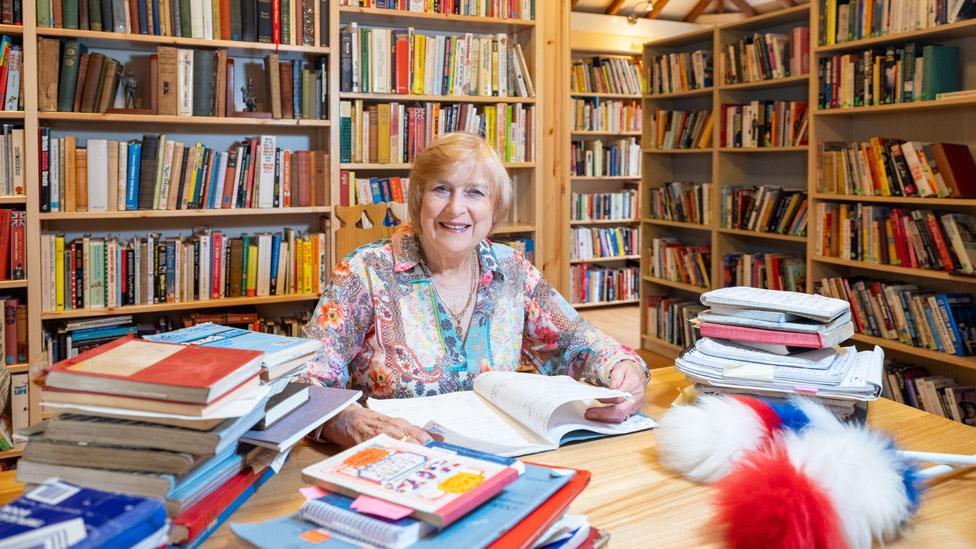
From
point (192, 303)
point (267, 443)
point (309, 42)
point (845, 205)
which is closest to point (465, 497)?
point (267, 443)

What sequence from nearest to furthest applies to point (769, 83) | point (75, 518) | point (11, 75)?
point (75, 518) → point (11, 75) → point (769, 83)

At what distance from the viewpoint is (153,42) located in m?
3.10

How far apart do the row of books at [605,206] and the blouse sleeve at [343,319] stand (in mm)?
5361

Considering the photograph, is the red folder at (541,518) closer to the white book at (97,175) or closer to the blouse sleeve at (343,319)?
the blouse sleeve at (343,319)

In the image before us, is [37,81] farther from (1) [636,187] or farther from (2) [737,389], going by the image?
(1) [636,187]

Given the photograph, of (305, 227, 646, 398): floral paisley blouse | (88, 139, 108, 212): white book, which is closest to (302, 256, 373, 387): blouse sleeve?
(305, 227, 646, 398): floral paisley blouse

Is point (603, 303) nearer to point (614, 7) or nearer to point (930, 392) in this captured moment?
point (614, 7)

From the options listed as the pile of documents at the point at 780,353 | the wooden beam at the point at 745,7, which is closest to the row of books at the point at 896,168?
the pile of documents at the point at 780,353

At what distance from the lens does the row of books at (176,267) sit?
303 cm

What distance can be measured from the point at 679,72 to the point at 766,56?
2.46 feet

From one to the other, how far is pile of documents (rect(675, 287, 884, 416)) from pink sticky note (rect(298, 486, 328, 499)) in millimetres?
748

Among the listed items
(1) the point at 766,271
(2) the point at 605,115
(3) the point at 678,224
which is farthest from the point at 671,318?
(2) the point at 605,115

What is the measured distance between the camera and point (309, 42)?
131 inches

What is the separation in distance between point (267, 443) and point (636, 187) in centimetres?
666
